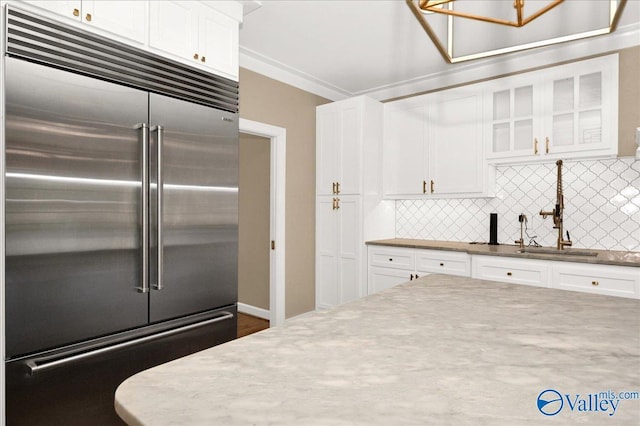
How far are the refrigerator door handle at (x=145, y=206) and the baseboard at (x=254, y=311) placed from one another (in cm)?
263

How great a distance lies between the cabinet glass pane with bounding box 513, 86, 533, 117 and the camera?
343 cm

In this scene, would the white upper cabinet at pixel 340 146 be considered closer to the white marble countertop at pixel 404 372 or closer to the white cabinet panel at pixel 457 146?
the white cabinet panel at pixel 457 146

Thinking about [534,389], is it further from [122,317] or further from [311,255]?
[311,255]

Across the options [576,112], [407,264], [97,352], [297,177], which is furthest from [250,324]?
[576,112]

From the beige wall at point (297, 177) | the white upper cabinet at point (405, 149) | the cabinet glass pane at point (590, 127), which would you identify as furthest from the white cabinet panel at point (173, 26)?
the cabinet glass pane at point (590, 127)

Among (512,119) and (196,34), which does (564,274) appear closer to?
(512,119)

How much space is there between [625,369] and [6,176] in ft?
7.08

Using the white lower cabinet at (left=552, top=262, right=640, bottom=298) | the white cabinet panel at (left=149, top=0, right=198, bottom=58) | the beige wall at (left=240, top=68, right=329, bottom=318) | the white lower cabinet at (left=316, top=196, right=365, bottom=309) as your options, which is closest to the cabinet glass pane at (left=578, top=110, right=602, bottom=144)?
the white lower cabinet at (left=552, top=262, right=640, bottom=298)

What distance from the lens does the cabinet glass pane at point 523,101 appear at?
3426mm

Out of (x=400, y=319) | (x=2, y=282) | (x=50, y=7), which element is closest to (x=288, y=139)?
(x=50, y=7)

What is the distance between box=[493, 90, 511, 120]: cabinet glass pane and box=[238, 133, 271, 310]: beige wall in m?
2.42

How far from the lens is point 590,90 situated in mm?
3145

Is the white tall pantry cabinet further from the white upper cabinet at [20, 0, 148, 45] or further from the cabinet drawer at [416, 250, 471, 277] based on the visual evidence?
the white upper cabinet at [20, 0, 148, 45]

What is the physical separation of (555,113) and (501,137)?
46 cm
